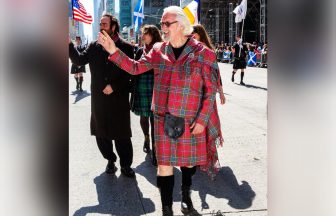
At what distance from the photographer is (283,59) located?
4.92 ft

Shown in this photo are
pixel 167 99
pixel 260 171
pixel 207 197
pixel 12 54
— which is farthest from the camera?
pixel 260 171

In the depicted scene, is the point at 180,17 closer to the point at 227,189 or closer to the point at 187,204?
the point at 187,204

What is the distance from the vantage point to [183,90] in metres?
3.33

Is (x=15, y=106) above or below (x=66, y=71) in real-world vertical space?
below

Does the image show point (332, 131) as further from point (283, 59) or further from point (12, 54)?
point (12, 54)

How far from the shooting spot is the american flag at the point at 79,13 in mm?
4680

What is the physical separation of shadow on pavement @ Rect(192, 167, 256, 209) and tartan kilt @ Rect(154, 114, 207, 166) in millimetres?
893

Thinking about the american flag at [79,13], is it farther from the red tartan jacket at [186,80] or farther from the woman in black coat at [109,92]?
the red tartan jacket at [186,80]

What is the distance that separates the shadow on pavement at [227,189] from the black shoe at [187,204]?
0.22 meters

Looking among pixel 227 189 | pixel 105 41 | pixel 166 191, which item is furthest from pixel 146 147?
pixel 105 41

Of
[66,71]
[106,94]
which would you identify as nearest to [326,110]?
[66,71]

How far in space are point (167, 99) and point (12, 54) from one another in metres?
2.20

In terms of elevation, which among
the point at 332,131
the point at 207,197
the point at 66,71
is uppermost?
the point at 66,71

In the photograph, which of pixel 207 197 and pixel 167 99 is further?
pixel 207 197
